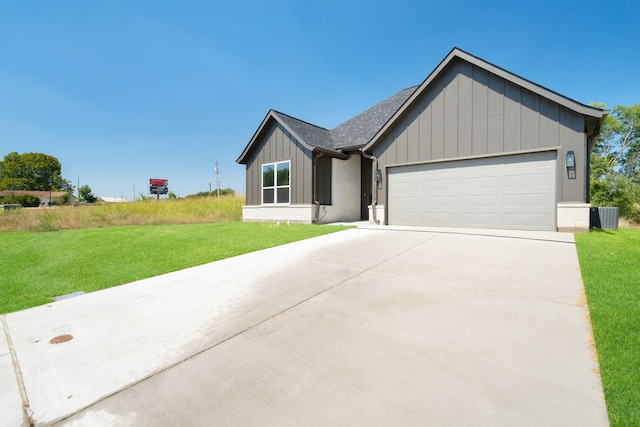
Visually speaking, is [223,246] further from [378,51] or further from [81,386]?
[378,51]

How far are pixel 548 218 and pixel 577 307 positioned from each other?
6625mm

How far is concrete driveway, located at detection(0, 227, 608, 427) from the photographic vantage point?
147cm

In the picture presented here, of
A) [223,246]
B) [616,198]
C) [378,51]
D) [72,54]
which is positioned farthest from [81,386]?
[616,198]

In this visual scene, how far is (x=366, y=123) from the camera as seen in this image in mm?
14469

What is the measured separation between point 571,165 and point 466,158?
267cm

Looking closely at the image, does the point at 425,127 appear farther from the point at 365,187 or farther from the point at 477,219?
the point at 365,187

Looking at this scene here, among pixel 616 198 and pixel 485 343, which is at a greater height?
pixel 616 198

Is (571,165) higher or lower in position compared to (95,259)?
higher

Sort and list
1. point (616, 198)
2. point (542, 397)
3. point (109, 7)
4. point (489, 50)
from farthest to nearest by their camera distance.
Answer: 1. point (616, 198)
2. point (489, 50)
3. point (109, 7)
4. point (542, 397)

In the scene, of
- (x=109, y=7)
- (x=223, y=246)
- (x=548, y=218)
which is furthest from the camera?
(x=109, y=7)

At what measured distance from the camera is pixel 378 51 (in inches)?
504

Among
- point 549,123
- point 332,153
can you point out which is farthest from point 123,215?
point 549,123

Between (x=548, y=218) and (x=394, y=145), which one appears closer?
(x=548, y=218)

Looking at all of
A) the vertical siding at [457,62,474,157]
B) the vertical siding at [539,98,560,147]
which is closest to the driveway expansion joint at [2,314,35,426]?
the vertical siding at [457,62,474,157]
